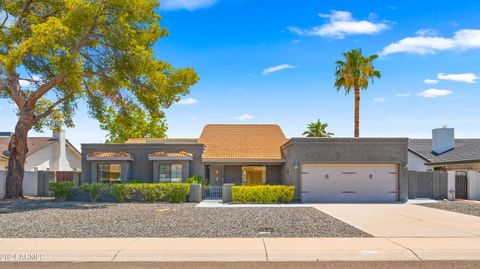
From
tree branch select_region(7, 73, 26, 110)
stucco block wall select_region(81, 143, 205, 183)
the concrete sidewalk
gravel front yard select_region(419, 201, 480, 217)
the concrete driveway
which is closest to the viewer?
the concrete sidewalk

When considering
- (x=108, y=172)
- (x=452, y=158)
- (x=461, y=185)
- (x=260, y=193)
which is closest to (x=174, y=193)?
(x=260, y=193)

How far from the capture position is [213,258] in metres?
10.2

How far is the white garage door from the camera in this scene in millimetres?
26828

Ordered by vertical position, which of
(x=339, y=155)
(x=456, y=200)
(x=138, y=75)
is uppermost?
(x=138, y=75)

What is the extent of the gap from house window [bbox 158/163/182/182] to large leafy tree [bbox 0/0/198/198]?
3608 mm

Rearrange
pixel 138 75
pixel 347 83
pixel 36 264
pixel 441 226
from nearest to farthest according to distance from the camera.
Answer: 1. pixel 36 264
2. pixel 441 226
3. pixel 138 75
4. pixel 347 83

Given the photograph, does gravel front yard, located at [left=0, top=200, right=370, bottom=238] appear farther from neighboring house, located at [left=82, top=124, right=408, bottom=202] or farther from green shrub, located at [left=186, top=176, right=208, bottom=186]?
green shrub, located at [left=186, top=176, right=208, bottom=186]

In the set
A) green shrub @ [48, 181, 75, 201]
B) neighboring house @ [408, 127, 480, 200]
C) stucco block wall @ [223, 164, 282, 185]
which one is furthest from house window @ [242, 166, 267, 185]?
neighboring house @ [408, 127, 480, 200]

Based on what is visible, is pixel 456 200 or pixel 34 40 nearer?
pixel 34 40

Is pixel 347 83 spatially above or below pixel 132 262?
above

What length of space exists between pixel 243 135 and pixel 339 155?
34.3ft

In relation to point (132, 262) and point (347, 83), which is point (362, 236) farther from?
point (347, 83)

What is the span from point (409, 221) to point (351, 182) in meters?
10.1

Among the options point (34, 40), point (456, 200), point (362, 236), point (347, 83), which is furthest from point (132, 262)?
point (347, 83)
